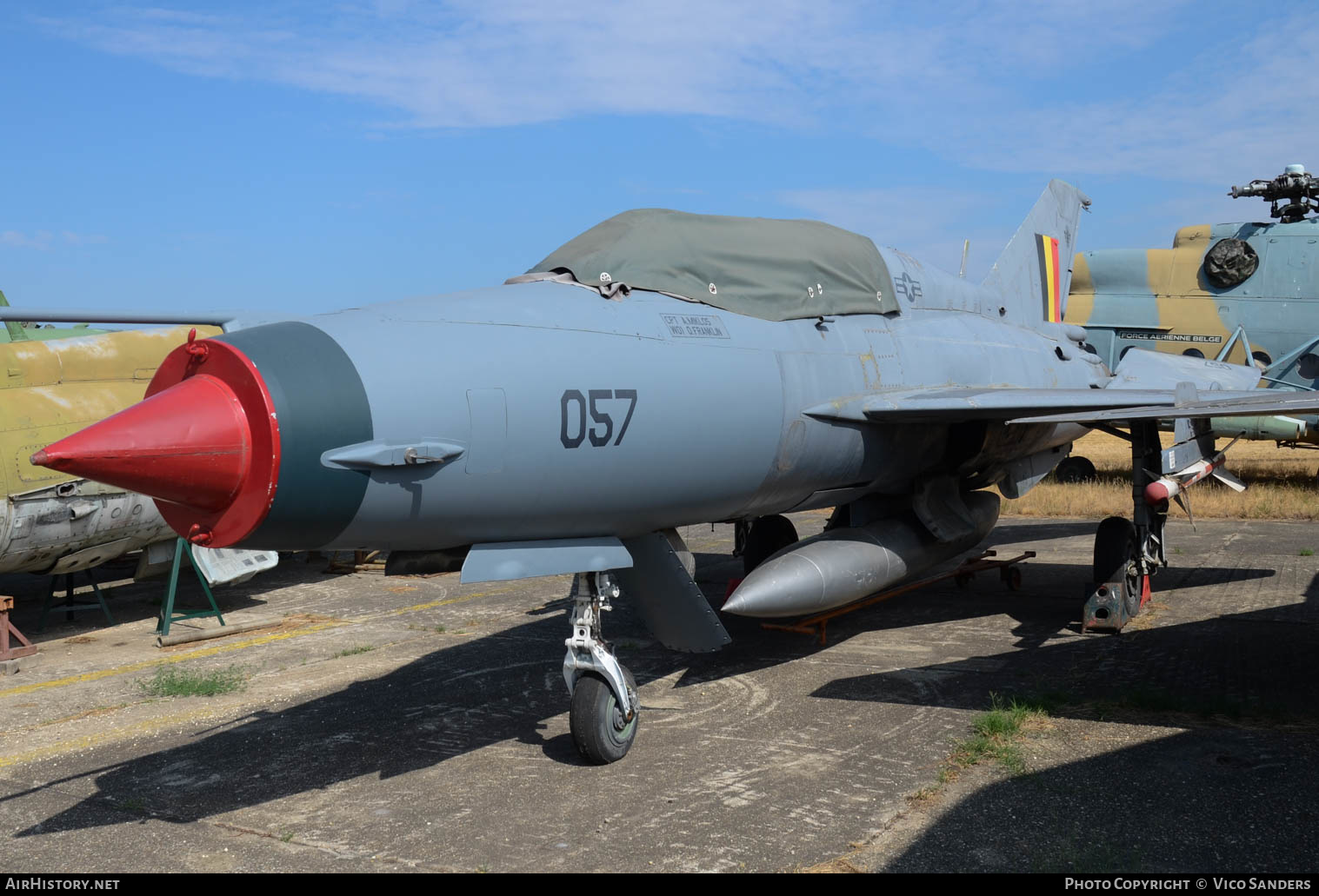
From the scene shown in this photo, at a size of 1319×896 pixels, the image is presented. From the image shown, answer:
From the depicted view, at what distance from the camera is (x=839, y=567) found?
Result: 7145 millimetres

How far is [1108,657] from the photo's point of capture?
25.7ft

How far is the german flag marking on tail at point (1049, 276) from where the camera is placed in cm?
1191

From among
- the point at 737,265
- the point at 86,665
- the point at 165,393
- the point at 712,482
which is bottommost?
the point at 86,665

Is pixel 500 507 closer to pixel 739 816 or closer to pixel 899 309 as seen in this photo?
pixel 739 816

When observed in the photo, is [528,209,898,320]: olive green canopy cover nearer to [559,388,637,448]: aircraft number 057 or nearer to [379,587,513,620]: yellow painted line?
[559,388,637,448]: aircraft number 057

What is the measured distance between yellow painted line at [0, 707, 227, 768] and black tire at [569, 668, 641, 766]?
2.89 meters

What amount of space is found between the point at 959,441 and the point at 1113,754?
10.5ft

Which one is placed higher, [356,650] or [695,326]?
[695,326]

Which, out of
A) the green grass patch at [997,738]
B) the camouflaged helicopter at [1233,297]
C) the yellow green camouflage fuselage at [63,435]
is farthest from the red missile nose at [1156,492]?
the camouflaged helicopter at [1233,297]

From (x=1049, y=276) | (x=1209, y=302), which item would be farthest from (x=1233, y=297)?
(x=1049, y=276)

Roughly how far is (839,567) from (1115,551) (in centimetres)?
303

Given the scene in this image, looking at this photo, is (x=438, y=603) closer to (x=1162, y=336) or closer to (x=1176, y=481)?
(x=1176, y=481)

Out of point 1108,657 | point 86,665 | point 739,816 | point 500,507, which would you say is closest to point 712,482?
point 500,507

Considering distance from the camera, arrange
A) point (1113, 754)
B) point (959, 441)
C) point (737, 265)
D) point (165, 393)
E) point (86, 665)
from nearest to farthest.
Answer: point (165, 393)
point (1113, 754)
point (737, 265)
point (959, 441)
point (86, 665)
